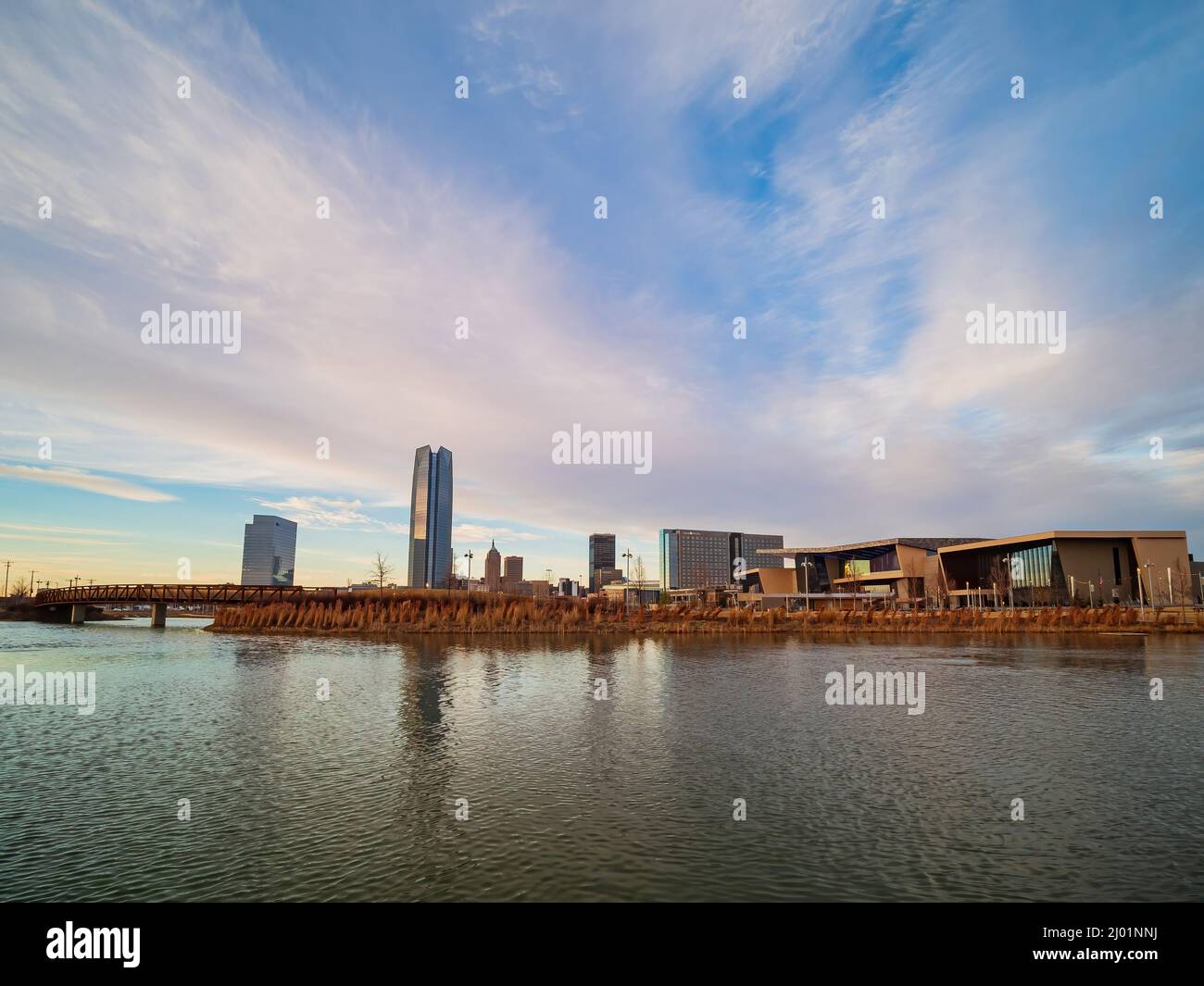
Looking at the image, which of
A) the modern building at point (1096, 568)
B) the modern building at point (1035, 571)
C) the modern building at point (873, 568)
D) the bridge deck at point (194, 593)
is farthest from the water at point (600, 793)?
the modern building at point (873, 568)

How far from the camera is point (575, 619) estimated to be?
224ft

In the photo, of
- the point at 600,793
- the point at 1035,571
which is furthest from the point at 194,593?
the point at 1035,571

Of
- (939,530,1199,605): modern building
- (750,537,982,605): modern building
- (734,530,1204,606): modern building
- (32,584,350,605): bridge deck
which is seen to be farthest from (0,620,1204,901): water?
(750,537,982,605): modern building

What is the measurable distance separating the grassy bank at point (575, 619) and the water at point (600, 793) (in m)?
35.5

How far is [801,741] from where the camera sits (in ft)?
60.7

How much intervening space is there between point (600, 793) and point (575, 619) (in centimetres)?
5498

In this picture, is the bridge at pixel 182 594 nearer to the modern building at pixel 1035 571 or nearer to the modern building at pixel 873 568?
the modern building at pixel 1035 571

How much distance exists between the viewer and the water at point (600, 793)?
9695 mm

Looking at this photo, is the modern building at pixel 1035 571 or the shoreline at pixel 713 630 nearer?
the shoreline at pixel 713 630

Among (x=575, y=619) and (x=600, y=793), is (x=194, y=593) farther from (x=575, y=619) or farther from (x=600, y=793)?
(x=600, y=793)

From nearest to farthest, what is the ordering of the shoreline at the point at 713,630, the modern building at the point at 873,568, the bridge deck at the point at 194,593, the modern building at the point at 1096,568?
the shoreline at the point at 713,630 < the bridge deck at the point at 194,593 < the modern building at the point at 1096,568 < the modern building at the point at 873,568

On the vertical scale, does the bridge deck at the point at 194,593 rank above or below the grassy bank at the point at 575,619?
above
